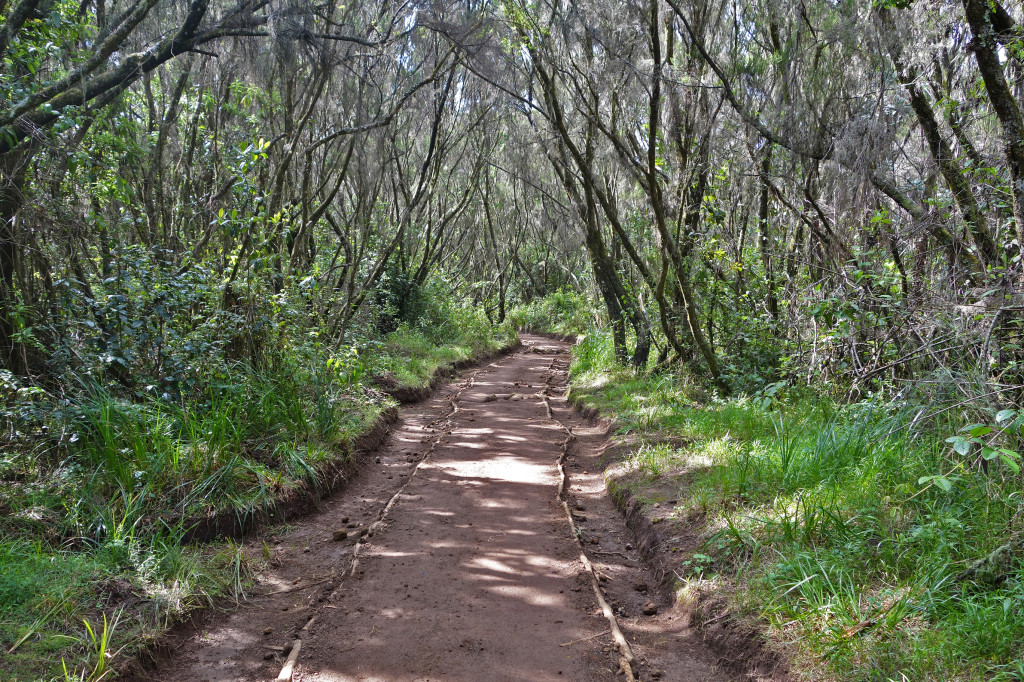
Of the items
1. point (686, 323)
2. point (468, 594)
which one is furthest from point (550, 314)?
point (468, 594)

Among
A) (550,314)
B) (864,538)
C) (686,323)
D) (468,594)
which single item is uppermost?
(550,314)

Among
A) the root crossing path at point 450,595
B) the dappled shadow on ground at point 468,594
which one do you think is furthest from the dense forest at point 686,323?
the dappled shadow on ground at point 468,594

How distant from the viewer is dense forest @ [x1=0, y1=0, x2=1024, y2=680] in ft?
12.2

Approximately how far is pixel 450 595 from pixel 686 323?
6748mm

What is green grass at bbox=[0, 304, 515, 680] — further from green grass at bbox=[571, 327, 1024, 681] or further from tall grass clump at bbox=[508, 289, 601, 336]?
tall grass clump at bbox=[508, 289, 601, 336]

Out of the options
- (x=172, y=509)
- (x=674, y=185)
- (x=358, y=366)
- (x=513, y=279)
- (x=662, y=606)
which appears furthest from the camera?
(x=513, y=279)

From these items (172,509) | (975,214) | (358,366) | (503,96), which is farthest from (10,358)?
(503,96)

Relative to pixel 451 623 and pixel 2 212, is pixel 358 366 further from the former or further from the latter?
pixel 451 623

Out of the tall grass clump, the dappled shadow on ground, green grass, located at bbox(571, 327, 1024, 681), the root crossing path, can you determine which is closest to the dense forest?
green grass, located at bbox(571, 327, 1024, 681)

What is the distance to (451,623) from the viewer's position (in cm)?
409

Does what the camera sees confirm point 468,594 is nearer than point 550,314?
Yes

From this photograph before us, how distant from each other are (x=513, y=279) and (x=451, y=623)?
31368mm

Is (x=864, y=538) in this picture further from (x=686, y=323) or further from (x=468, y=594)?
(x=686, y=323)

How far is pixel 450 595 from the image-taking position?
4457 millimetres
